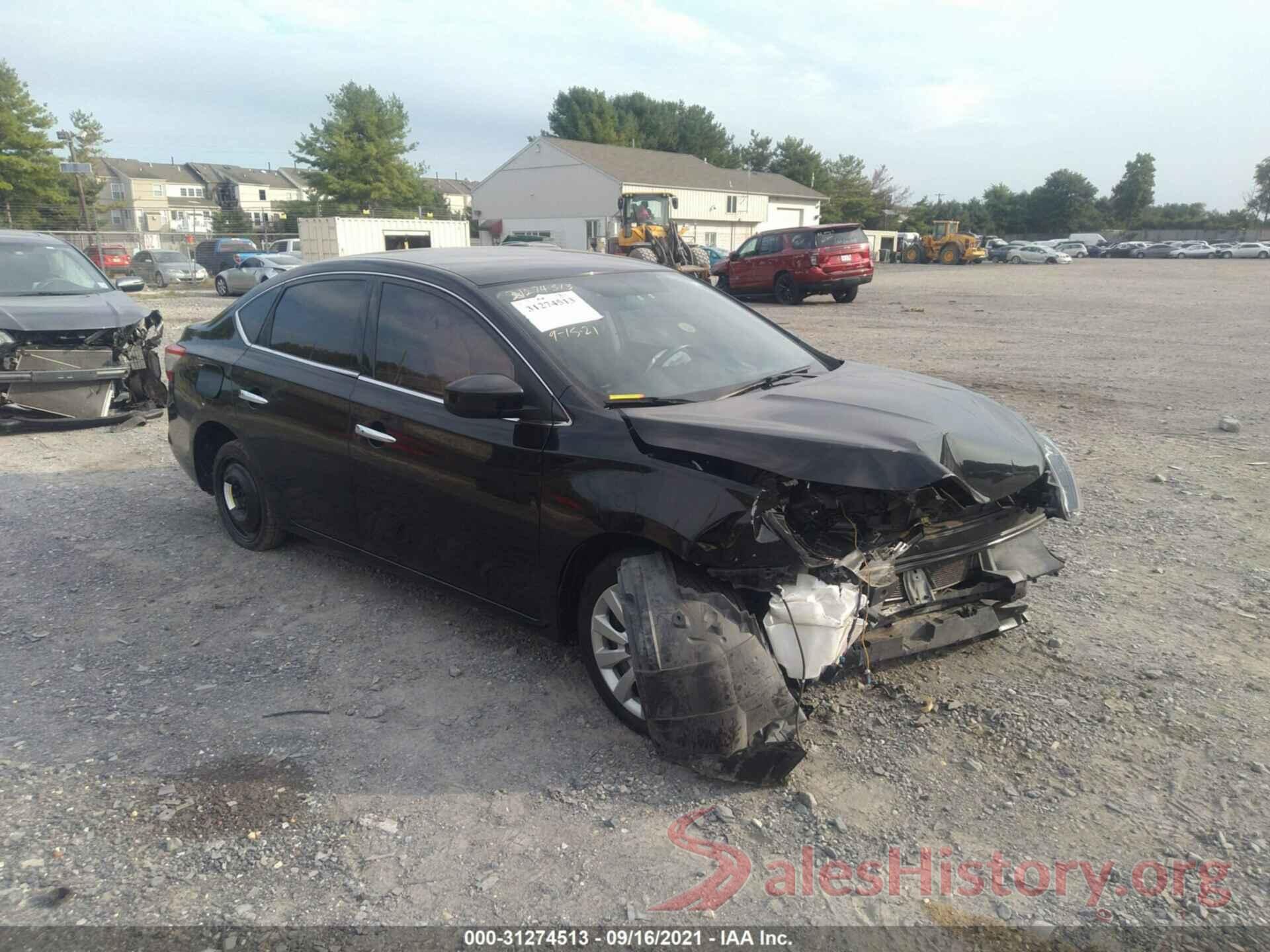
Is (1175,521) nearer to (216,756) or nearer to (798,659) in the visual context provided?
(798,659)

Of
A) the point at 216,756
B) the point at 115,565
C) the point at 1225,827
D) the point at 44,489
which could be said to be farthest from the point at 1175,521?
the point at 44,489

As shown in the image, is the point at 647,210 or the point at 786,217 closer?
the point at 647,210

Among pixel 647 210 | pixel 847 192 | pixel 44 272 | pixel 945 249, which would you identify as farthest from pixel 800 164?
pixel 44 272

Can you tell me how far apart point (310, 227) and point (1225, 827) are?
2957 centimetres

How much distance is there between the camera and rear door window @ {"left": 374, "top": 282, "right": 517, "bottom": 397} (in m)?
3.78

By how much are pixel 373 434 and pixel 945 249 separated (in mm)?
52943

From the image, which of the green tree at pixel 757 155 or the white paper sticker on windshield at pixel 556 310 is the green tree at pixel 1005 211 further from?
the white paper sticker on windshield at pixel 556 310

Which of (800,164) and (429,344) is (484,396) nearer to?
(429,344)

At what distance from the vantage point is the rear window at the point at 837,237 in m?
21.3

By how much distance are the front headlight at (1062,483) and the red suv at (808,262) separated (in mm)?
18171

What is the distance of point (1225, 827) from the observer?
2842 mm

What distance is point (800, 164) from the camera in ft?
259

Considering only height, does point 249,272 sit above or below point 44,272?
above

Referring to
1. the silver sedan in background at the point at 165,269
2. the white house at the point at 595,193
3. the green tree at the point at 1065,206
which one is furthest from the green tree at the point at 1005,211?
the silver sedan in background at the point at 165,269
